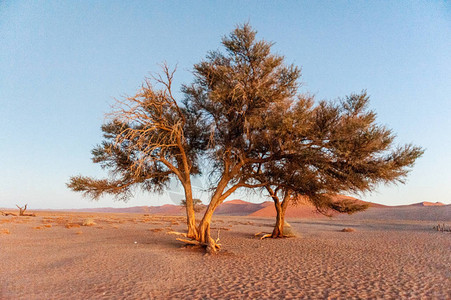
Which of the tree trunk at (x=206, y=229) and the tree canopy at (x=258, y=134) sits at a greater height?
the tree canopy at (x=258, y=134)

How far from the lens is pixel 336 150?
1098 cm

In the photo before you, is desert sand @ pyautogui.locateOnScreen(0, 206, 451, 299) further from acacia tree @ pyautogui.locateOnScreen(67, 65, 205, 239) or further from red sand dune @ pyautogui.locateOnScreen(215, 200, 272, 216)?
red sand dune @ pyautogui.locateOnScreen(215, 200, 272, 216)

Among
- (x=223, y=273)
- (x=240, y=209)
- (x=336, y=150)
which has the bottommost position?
(x=240, y=209)

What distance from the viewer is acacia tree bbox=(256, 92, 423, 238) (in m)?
11.0

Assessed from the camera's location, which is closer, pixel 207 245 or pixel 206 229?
pixel 207 245

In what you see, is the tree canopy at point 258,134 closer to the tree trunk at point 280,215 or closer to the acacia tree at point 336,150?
the acacia tree at point 336,150

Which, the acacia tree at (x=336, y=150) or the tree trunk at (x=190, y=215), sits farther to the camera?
the tree trunk at (x=190, y=215)

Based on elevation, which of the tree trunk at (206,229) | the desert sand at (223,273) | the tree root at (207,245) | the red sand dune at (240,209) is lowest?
the red sand dune at (240,209)

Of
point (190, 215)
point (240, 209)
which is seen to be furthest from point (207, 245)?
point (240, 209)

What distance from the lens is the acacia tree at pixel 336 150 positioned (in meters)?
11.0

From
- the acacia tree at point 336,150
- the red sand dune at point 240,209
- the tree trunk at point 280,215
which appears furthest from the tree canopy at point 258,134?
the red sand dune at point 240,209

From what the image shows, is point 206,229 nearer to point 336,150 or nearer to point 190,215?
point 190,215

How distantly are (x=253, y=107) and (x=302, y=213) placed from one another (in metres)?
68.1

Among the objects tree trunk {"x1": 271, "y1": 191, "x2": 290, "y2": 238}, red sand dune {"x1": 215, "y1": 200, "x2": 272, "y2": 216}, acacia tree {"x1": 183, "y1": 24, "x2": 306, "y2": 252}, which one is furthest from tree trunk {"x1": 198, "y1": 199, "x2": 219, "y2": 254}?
red sand dune {"x1": 215, "y1": 200, "x2": 272, "y2": 216}
